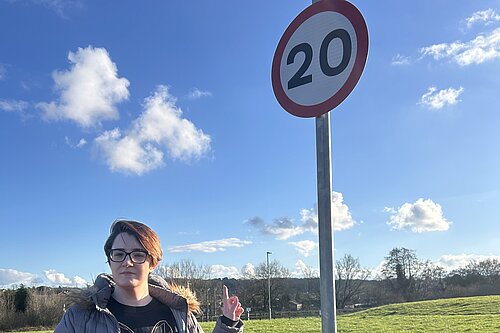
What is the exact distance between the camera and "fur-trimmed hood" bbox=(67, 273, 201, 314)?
2528 mm

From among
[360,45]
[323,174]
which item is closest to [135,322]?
[323,174]

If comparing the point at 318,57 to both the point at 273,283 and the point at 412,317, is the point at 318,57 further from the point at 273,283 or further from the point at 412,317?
the point at 273,283

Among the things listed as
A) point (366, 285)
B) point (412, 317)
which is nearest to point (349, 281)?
point (366, 285)

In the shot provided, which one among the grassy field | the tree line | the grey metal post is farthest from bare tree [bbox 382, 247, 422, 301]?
the grey metal post

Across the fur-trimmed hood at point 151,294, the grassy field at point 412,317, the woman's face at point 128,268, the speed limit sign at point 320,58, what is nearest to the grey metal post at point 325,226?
the speed limit sign at point 320,58

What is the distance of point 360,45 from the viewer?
120 inches

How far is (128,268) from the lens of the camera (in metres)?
2.64

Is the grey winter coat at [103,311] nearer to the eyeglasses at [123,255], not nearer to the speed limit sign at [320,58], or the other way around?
the eyeglasses at [123,255]

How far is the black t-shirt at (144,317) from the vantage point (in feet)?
8.52

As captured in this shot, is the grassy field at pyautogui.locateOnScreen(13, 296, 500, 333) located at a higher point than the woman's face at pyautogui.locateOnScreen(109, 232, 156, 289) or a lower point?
lower

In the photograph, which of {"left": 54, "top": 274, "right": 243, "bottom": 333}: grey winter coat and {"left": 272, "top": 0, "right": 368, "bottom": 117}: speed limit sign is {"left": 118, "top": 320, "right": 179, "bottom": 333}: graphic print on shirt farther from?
{"left": 272, "top": 0, "right": 368, "bottom": 117}: speed limit sign

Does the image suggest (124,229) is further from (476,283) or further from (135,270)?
(476,283)

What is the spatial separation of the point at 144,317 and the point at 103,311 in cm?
24

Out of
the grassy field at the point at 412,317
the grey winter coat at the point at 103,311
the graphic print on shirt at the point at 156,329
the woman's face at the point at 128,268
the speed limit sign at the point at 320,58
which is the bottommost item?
the grassy field at the point at 412,317
